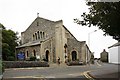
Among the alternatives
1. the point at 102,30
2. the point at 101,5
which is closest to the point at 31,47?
the point at 102,30

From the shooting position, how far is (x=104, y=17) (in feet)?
76.6

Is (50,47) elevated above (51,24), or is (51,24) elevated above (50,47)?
(51,24)

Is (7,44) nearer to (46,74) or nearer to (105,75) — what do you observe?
(46,74)

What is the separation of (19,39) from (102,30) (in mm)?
60613

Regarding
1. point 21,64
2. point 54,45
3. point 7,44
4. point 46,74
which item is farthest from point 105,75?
point 54,45

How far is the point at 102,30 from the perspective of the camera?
88.4ft

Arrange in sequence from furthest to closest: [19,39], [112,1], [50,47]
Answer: [19,39], [50,47], [112,1]

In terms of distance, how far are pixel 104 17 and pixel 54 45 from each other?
48647 millimetres

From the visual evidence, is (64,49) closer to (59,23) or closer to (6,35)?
(59,23)

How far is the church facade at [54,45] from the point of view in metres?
70.2

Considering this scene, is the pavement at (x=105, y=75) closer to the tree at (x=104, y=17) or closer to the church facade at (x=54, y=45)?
the tree at (x=104, y=17)

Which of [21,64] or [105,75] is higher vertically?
[21,64]

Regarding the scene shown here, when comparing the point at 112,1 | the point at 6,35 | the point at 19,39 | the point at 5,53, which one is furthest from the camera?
the point at 19,39

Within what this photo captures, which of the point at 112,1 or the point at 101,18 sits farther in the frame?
the point at 101,18
